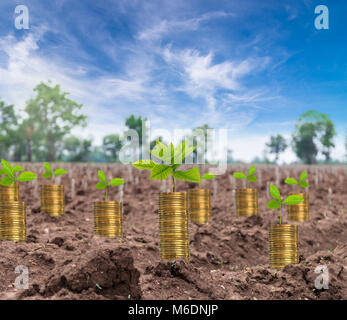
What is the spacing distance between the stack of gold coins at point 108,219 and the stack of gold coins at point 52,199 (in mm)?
1243

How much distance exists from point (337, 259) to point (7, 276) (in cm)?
349

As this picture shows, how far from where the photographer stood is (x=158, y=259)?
484 cm

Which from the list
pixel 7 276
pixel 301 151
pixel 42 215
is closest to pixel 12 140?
pixel 301 151

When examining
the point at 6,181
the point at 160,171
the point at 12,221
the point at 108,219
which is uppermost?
the point at 160,171

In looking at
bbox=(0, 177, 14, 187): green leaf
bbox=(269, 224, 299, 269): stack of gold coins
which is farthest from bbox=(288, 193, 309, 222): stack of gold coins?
bbox=(0, 177, 14, 187): green leaf

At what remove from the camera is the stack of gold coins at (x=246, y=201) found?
682cm

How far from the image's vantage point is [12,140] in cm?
3703

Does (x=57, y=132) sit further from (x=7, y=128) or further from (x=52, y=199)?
(x=52, y=199)

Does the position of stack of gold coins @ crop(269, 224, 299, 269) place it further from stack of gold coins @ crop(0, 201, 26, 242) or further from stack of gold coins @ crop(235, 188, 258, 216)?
stack of gold coins @ crop(0, 201, 26, 242)

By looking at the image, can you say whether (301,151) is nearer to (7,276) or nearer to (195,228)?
(195,228)

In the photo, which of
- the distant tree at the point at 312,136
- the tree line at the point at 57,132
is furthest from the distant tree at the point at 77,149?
the distant tree at the point at 312,136

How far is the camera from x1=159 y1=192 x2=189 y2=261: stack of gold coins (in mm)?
3631

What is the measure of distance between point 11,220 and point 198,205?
3.05 metres

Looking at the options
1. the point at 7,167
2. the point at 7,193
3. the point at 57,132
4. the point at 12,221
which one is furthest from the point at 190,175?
the point at 57,132
